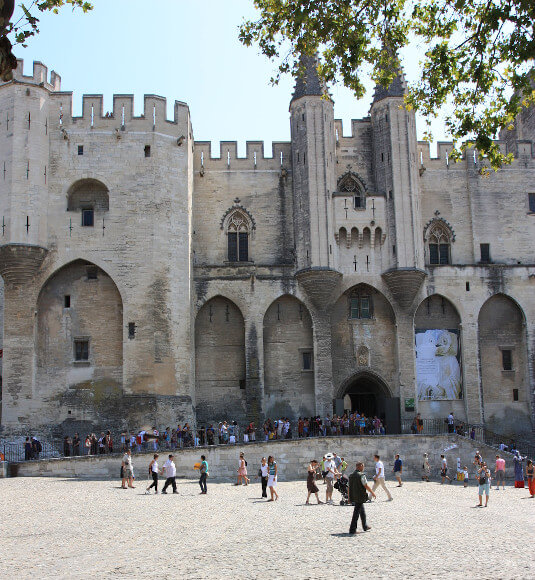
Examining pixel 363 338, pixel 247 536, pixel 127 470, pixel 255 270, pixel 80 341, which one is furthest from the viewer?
pixel 363 338

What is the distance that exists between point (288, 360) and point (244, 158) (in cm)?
974

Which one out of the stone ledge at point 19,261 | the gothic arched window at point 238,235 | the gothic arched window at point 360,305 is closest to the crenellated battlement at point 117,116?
the gothic arched window at point 238,235

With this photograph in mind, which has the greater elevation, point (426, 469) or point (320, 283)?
point (320, 283)

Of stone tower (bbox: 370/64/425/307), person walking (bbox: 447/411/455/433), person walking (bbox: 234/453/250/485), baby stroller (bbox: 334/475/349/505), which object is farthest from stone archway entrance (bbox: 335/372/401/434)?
baby stroller (bbox: 334/475/349/505)

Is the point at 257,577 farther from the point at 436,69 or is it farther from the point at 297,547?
the point at 436,69

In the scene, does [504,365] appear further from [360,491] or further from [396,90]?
[360,491]

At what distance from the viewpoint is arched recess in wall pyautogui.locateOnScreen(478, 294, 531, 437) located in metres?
37.2

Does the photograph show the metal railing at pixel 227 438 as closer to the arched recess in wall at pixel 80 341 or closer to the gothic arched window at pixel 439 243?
the arched recess in wall at pixel 80 341

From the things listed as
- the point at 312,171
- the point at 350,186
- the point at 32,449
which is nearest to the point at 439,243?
the point at 350,186

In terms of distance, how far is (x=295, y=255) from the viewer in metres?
36.9

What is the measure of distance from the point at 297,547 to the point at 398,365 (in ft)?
75.6

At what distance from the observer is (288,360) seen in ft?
120

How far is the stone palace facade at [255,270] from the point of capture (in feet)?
109

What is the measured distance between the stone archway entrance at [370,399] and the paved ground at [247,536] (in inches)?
463
